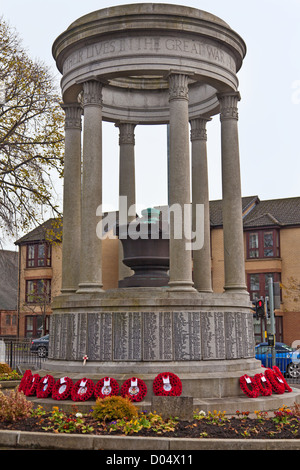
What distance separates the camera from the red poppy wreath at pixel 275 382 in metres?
16.9

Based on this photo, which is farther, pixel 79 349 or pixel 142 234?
pixel 142 234

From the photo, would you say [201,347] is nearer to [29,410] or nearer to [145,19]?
[29,410]

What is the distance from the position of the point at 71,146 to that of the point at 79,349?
723 centimetres

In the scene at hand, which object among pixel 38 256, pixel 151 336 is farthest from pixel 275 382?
pixel 38 256

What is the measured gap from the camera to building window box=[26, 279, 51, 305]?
200 ft

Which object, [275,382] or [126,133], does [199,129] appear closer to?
[126,133]

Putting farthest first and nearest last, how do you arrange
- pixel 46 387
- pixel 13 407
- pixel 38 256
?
1. pixel 38 256
2. pixel 46 387
3. pixel 13 407

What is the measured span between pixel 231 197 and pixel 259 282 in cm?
3476

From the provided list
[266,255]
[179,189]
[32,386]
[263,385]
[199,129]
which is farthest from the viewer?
[266,255]

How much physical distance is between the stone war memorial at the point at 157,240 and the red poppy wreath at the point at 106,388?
502 mm

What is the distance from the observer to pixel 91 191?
17.8 m
